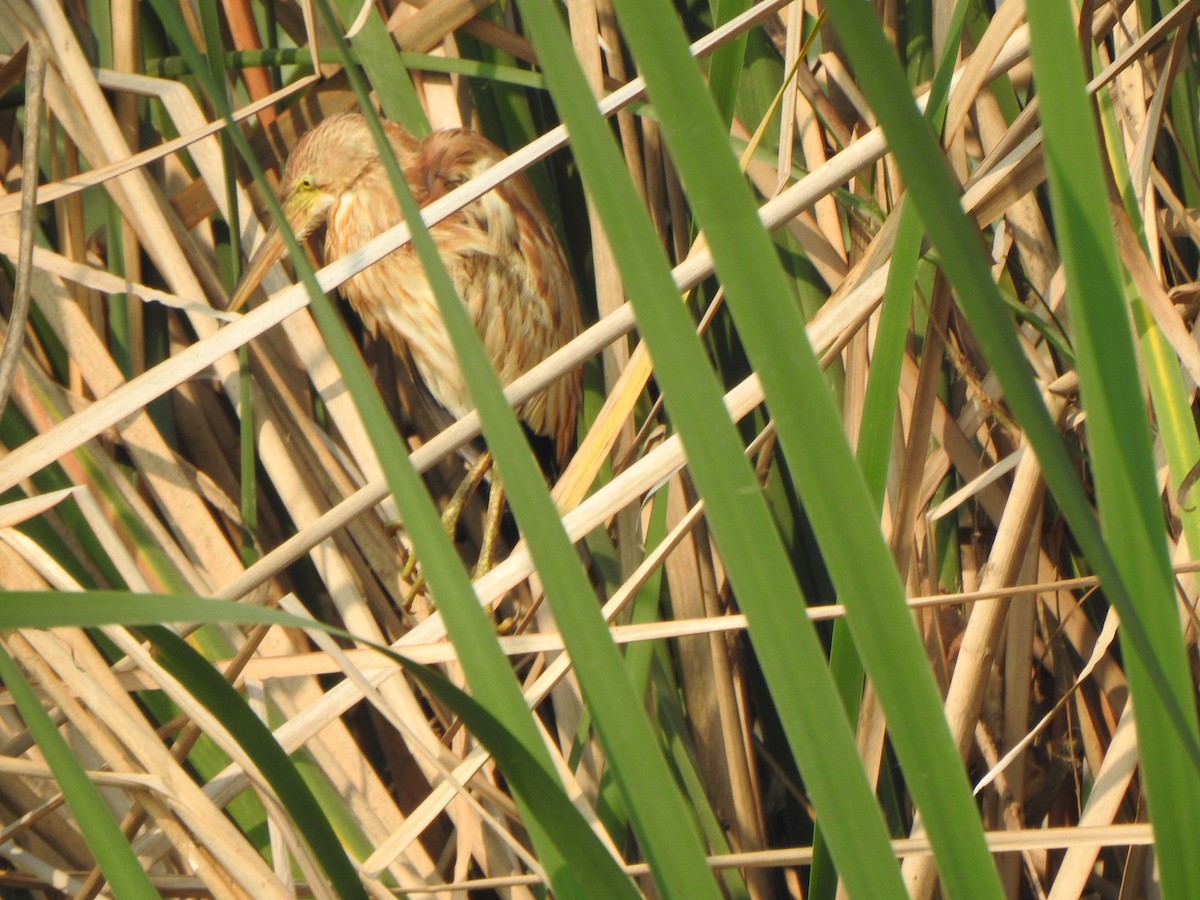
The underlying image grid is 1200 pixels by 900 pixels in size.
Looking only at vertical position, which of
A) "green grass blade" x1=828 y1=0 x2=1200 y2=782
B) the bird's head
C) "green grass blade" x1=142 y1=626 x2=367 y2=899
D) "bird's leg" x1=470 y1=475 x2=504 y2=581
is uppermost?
the bird's head

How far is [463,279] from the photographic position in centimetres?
148

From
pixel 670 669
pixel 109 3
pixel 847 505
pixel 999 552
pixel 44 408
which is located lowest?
pixel 670 669

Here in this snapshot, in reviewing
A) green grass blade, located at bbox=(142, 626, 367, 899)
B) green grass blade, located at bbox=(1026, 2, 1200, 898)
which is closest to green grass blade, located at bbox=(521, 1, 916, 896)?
green grass blade, located at bbox=(1026, 2, 1200, 898)

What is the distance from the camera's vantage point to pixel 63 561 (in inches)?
33.6

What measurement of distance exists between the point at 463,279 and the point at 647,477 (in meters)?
0.77

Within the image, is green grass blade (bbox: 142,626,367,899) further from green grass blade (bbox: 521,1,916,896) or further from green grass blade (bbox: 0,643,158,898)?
green grass blade (bbox: 521,1,916,896)

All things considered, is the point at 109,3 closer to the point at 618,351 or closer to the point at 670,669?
the point at 618,351

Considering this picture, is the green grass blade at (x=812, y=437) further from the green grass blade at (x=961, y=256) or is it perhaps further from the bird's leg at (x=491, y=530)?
the bird's leg at (x=491, y=530)

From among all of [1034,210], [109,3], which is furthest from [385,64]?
[1034,210]

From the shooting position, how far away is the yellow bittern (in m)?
1.40

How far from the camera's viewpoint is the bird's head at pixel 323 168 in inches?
53.6

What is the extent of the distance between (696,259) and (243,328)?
1.13 ft

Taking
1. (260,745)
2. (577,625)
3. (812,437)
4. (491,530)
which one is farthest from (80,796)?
(491,530)

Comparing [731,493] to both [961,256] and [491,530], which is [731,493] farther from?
[491,530]
